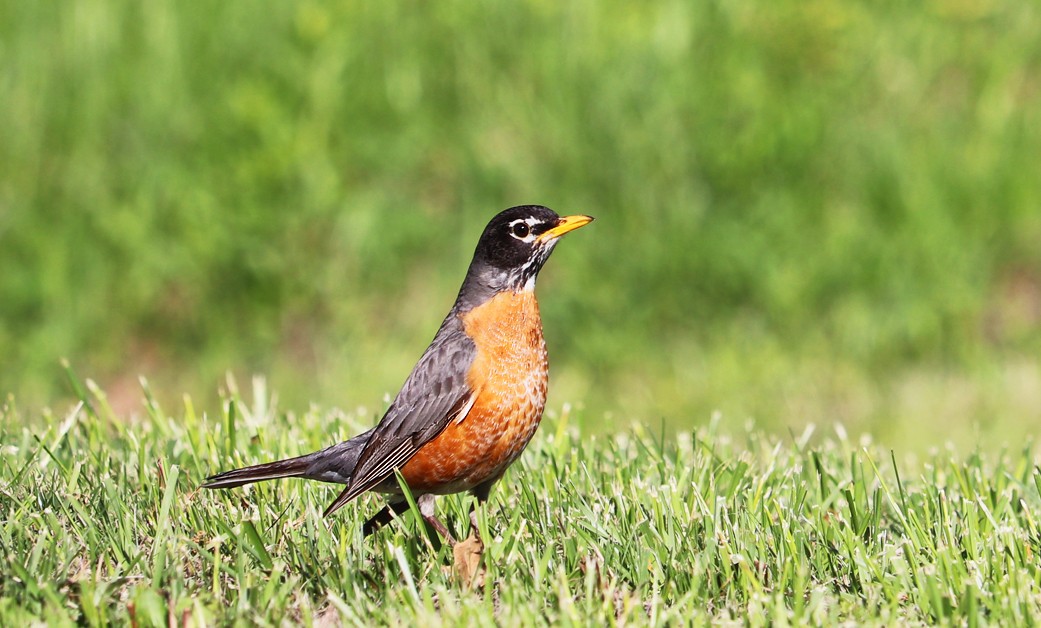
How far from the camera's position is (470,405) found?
4.39 m

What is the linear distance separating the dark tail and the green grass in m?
0.08

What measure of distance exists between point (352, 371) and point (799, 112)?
3.31 m

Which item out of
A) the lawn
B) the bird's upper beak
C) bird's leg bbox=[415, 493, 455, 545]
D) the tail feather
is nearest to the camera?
bird's leg bbox=[415, 493, 455, 545]

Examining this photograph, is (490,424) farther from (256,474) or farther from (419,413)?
(256,474)

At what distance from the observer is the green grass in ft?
11.9

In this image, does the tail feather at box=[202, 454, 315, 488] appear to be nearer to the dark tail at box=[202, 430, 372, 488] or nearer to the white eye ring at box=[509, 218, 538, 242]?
the dark tail at box=[202, 430, 372, 488]

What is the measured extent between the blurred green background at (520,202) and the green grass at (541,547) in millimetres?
3098

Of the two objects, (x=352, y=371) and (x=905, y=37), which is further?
(x=905, y=37)

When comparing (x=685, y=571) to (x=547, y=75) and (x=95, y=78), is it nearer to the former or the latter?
(x=547, y=75)

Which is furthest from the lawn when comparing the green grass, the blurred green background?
the green grass

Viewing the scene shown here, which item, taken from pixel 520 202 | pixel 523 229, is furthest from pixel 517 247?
pixel 520 202

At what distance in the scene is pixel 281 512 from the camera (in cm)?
431

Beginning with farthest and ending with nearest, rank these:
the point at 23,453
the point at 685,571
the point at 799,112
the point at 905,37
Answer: the point at 905,37
the point at 799,112
the point at 23,453
the point at 685,571

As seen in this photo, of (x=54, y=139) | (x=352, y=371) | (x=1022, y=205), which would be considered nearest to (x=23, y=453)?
(x=352, y=371)
